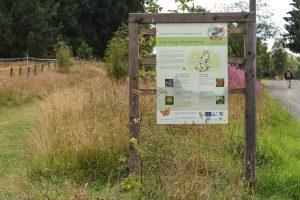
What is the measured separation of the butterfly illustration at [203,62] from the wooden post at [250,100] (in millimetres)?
474

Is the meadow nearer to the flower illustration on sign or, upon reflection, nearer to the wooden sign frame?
the wooden sign frame

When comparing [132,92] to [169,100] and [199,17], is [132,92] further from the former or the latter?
[199,17]

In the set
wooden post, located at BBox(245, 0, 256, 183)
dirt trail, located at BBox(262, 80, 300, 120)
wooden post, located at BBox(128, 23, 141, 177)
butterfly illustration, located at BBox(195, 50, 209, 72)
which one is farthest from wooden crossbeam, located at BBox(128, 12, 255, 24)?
dirt trail, located at BBox(262, 80, 300, 120)

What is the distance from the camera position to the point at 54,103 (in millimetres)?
9867

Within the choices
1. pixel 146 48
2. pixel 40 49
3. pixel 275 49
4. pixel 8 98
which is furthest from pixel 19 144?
pixel 275 49

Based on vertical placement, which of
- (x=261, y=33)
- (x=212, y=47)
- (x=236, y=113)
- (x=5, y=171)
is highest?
(x=261, y=33)

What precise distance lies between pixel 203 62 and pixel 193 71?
15cm

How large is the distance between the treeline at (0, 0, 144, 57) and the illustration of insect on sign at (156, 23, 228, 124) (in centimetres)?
4320

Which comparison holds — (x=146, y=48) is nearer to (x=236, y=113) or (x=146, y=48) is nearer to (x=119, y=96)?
(x=119, y=96)

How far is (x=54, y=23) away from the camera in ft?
206

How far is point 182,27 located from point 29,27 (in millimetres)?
44880

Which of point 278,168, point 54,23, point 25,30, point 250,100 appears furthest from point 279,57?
point 250,100

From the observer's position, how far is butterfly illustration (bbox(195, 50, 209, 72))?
581cm

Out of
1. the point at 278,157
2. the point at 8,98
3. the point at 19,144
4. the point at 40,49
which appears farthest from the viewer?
the point at 40,49
